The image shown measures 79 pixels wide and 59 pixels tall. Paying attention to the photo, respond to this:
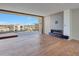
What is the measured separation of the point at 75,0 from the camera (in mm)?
1714

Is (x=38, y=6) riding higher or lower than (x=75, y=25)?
higher

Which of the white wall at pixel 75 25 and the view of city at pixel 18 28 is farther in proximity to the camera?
the view of city at pixel 18 28

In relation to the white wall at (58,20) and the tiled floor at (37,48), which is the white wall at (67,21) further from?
the tiled floor at (37,48)

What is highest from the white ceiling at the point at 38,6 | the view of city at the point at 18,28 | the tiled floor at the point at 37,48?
the white ceiling at the point at 38,6

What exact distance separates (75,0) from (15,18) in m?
8.27

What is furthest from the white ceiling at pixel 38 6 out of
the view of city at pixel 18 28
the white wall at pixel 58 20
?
the view of city at pixel 18 28

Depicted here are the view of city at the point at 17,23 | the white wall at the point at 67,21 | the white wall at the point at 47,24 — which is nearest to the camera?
the white wall at the point at 67,21

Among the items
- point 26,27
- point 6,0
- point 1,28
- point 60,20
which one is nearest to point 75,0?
point 6,0

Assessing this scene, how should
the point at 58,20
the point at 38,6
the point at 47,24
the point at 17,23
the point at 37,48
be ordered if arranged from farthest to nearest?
the point at 47,24 → the point at 17,23 → the point at 58,20 → the point at 38,6 → the point at 37,48

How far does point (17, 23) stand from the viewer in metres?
9.82

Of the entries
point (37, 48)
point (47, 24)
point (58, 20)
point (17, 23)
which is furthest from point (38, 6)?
point (47, 24)

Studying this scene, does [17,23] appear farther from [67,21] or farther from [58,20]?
[67,21]

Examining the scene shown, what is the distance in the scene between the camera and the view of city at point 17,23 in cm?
879

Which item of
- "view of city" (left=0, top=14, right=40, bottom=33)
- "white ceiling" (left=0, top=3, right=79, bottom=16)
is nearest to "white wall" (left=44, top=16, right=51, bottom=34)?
"view of city" (left=0, top=14, right=40, bottom=33)
